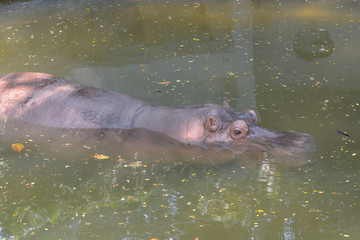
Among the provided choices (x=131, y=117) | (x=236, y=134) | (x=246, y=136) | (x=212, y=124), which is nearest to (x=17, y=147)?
(x=131, y=117)

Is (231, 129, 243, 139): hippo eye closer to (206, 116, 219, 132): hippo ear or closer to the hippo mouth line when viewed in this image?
the hippo mouth line

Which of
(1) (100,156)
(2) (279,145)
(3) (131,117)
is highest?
(3) (131,117)

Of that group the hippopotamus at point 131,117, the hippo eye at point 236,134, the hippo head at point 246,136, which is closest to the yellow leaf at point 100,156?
the hippopotamus at point 131,117

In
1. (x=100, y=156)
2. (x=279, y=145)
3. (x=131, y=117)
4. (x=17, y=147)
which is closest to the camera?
(x=279, y=145)

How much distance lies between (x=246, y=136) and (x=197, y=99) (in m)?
1.45

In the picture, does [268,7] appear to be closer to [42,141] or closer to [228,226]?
[42,141]

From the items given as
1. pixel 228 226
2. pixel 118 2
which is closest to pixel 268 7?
pixel 118 2

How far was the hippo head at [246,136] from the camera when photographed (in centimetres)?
613

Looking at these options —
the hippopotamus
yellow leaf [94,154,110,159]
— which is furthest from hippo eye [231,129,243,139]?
yellow leaf [94,154,110,159]

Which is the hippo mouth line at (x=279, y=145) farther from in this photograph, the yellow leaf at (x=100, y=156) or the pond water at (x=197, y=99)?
the yellow leaf at (x=100, y=156)

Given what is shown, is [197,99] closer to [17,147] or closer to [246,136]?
[246,136]

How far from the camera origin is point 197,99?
7.59m

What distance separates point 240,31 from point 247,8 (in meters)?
1.38

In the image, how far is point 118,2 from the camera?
39.7 ft
